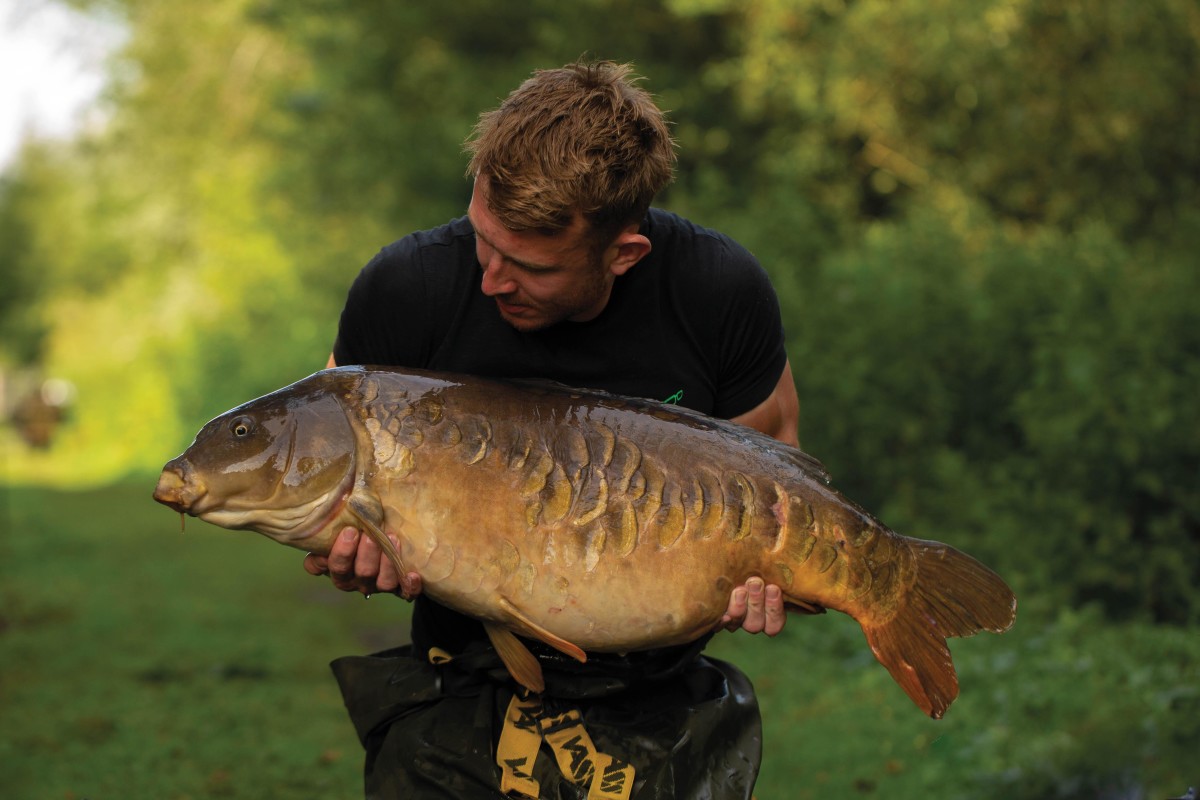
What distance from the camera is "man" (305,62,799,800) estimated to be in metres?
2.97

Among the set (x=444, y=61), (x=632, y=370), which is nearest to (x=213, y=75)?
(x=444, y=61)

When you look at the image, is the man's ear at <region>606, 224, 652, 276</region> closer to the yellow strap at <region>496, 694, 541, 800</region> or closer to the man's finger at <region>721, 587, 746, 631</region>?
the man's finger at <region>721, 587, 746, 631</region>

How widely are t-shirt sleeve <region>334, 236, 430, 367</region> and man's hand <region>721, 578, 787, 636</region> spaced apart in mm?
932

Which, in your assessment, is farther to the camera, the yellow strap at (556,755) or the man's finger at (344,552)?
the yellow strap at (556,755)

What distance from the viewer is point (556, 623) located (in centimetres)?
295

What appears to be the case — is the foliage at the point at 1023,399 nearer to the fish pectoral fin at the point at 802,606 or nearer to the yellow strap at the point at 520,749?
the fish pectoral fin at the point at 802,606

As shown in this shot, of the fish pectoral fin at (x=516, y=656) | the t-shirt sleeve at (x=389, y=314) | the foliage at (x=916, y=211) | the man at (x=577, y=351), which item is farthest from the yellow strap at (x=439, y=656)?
the foliage at (x=916, y=211)

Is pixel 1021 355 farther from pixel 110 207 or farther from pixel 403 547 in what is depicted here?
pixel 110 207

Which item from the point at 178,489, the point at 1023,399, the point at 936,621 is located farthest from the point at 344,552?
the point at 1023,399

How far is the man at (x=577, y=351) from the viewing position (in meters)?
2.97

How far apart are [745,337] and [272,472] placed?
3.77 ft

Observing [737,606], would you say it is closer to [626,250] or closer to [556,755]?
[556,755]

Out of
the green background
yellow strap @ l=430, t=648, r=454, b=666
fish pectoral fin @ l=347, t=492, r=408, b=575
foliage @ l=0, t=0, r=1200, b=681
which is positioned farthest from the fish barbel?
foliage @ l=0, t=0, r=1200, b=681

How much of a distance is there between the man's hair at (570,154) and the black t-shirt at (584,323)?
25 cm
